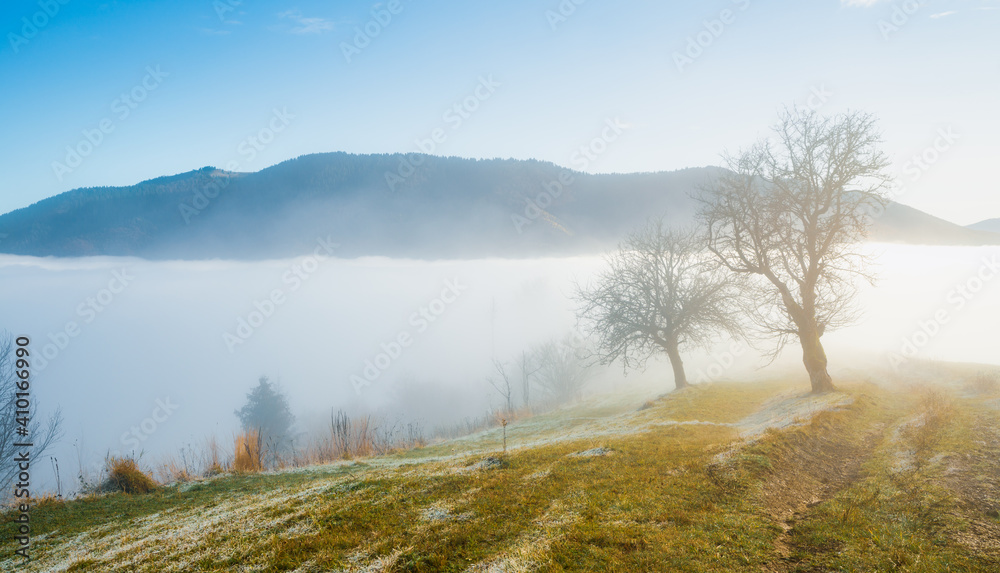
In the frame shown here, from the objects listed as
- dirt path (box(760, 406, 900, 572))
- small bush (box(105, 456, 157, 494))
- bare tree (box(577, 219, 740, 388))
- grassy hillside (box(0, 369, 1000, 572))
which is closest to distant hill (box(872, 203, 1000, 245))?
bare tree (box(577, 219, 740, 388))

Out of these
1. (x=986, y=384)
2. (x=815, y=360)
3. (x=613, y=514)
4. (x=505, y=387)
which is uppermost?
(x=613, y=514)

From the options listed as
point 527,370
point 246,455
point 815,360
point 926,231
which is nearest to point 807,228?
point 815,360

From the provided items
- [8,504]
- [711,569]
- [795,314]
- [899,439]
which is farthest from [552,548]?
[795,314]

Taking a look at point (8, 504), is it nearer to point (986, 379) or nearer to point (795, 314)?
point (795, 314)

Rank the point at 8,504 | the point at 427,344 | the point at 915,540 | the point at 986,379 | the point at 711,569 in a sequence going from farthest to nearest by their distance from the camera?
the point at 427,344, the point at 986,379, the point at 8,504, the point at 915,540, the point at 711,569

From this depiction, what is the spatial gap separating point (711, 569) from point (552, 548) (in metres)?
2.14

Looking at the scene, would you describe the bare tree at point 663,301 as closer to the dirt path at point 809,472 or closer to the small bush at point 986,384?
the small bush at point 986,384

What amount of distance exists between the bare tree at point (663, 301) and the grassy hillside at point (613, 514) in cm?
1837

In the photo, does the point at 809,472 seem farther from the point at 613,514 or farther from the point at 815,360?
the point at 815,360

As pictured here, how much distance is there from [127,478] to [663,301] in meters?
32.8

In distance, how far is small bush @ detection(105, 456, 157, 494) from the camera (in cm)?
1484

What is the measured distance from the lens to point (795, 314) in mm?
23422

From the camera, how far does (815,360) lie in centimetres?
2325

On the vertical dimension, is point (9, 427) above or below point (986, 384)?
above
